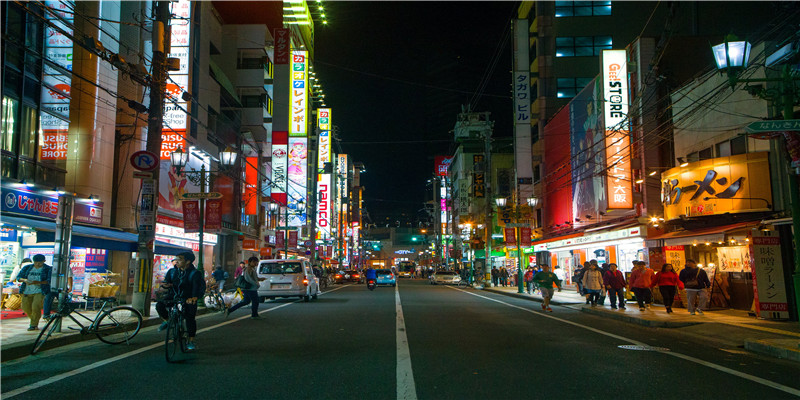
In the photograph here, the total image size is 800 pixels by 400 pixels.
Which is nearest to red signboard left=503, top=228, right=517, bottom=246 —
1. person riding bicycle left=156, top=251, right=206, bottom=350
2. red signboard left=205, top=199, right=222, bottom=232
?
red signboard left=205, top=199, right=222, bottom=232

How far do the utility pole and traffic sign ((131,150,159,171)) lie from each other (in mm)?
492

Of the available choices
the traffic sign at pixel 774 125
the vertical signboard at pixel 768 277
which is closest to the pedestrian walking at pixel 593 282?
the vertical signboard at pixel 768 277

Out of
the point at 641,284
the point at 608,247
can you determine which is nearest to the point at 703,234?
the point at 641,284

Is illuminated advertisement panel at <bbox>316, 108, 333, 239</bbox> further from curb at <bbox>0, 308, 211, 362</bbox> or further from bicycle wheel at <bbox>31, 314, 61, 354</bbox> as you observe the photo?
bicycle wheel at <bbox>31, 314, 61, 354</bbox>

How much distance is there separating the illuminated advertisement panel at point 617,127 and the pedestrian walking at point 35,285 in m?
21.4

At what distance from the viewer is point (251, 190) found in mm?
40500

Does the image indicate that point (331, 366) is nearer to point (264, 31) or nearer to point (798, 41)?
point (798, 41)

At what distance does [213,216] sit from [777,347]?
2007 centimetres

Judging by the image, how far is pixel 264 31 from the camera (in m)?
39.8

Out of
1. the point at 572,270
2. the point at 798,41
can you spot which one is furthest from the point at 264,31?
the point at 798,41

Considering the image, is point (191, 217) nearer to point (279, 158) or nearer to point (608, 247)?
point (608, 247)

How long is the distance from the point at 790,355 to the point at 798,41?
784cm

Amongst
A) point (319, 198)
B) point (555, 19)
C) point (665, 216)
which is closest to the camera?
point (665, 216)

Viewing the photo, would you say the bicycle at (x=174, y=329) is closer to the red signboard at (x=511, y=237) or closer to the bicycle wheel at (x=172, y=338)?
the bicycle wheel at (x=172, y=338)
